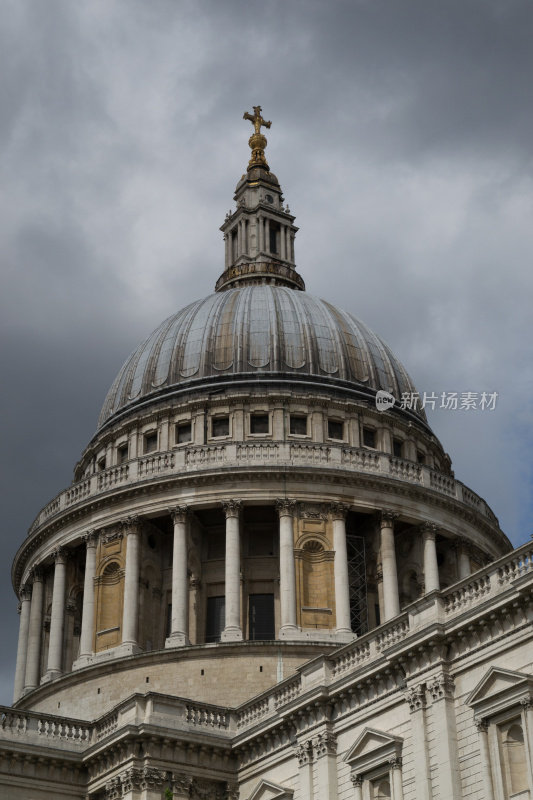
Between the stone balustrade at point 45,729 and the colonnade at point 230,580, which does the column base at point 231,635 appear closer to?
the colonnade at point 230,580

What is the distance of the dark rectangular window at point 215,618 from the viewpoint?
5488 centimetres

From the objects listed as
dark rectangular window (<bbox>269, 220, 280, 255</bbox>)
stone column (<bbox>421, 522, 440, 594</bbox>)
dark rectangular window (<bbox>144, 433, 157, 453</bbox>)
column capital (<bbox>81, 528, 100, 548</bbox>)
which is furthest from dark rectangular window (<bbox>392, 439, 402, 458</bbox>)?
dark rectangular window (<bbox>269, 220, 280, 255</bbox>)

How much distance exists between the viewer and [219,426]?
60.2 metres

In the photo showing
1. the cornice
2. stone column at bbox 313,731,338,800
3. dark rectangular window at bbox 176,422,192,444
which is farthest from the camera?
dark rectangular window at bbox 176,422,192,444

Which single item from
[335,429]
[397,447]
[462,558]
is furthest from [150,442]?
[462,558]

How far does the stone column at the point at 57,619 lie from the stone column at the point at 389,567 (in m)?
14.6

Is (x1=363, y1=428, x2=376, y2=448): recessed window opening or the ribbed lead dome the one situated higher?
the ribbed lead dome

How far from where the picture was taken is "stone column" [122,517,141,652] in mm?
53531

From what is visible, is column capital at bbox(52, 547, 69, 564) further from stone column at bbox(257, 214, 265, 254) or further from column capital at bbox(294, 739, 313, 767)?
column capital at bbox(294, 739, 313, 767)

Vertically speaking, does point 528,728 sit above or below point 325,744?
below

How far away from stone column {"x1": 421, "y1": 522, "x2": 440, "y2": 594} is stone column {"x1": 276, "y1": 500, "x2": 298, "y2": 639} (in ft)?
20.5

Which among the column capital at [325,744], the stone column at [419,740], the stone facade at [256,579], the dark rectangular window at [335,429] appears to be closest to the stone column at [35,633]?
the stone facade at [256,579]

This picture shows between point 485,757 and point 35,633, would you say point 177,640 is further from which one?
point 485,757

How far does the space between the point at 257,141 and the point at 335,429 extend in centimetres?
2556
